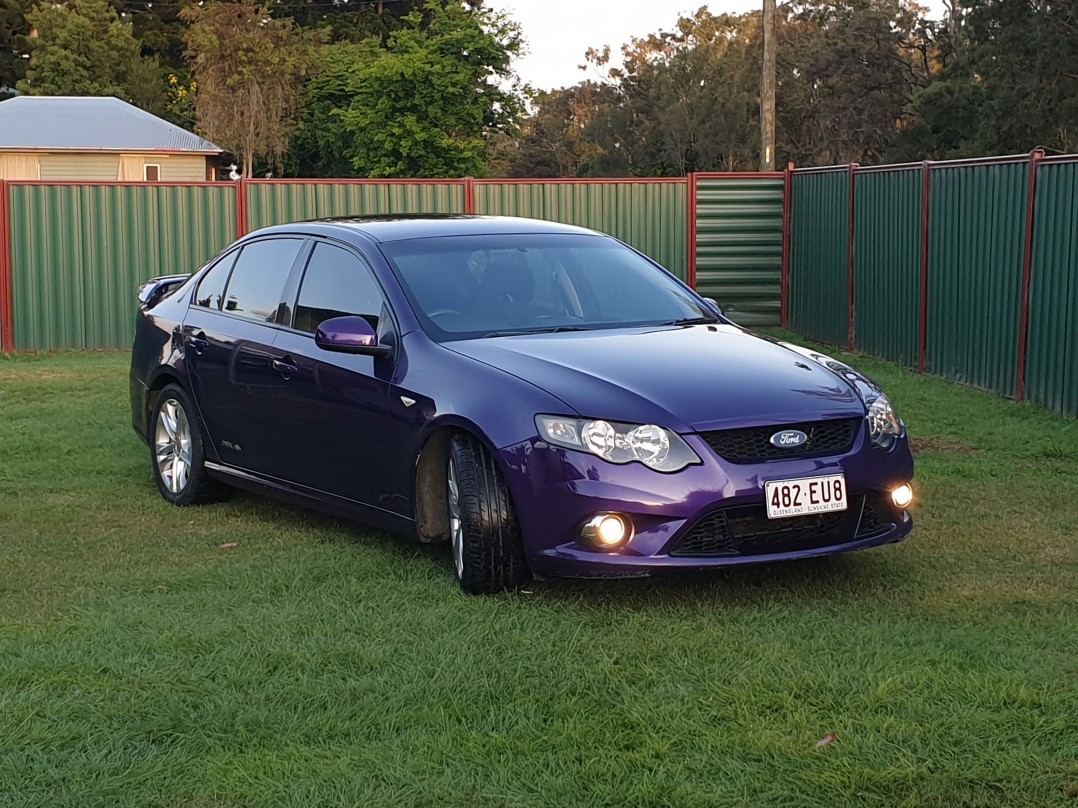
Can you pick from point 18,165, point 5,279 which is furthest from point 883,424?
point 18,165

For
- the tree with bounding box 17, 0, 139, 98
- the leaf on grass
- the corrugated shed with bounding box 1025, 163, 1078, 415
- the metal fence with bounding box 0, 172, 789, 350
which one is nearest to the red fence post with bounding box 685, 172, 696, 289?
the metal fence with bounding box 0, 172, 789, 350

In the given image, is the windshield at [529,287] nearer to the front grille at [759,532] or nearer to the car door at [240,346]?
the car door at [240,346]

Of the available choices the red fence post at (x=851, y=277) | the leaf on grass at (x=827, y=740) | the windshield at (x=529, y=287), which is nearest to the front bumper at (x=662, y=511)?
the windshield at (x=529, y=287)

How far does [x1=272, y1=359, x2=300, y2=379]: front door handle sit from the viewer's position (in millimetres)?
6797

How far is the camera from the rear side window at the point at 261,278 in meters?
7.27

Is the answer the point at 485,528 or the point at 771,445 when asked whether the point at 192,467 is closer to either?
the point at 485,528

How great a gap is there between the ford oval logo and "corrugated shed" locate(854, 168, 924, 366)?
8604 millimetres

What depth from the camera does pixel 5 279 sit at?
17.0 m

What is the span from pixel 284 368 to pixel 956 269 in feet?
25.5

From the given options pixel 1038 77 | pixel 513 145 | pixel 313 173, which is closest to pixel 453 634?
pixel 1038 77

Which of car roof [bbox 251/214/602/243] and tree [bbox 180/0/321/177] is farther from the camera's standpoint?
tree [bbox 180/0/321/177]

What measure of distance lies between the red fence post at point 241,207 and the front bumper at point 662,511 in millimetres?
12677

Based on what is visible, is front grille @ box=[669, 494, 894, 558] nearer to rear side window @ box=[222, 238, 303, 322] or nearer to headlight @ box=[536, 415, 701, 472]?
headlight @ box=[536, 415, 701, 472]

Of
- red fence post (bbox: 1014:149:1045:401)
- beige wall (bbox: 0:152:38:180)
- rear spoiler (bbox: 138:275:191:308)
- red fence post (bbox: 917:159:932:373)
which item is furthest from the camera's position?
beige wall (bbox: 0:152:38:180)
